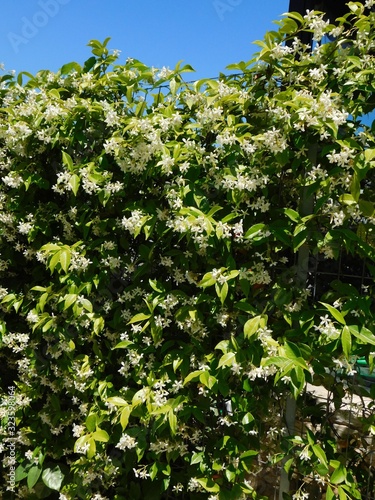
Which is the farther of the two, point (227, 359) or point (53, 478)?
point (53, 478)

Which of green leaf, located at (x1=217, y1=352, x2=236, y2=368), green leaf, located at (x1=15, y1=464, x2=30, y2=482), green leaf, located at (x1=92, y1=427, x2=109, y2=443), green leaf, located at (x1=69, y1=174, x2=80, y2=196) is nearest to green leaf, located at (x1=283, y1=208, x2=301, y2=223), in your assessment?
green leaf, located at (x1=217, y1=352, x2=236, y2=368)

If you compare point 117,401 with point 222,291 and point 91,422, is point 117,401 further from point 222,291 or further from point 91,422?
point 222,291

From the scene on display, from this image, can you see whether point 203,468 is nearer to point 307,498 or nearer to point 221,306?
point 307,498

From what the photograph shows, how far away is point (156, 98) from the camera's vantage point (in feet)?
7.57

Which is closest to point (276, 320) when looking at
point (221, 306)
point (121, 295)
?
point (221, 306)

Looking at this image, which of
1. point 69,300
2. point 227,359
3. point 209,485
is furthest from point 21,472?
point 227,359

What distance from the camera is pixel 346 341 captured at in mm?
1684

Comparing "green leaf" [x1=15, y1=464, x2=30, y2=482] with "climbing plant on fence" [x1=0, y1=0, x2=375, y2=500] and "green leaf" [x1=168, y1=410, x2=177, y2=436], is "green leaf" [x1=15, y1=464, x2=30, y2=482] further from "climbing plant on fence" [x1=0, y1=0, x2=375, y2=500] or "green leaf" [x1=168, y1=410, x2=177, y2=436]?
"green leaf" [x1=168, y1=410, x2=177, y2=436]

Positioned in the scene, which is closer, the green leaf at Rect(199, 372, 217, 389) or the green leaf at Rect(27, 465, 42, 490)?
the green leaf at Rect(199, 372, 217, 389)

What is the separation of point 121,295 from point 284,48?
1275 millimetres

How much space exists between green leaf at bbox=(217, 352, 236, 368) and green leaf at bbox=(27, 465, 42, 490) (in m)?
1.46

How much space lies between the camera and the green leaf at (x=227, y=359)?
6.15 ft

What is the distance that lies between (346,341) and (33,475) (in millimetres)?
1947

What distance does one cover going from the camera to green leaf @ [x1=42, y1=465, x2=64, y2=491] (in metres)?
2.62
